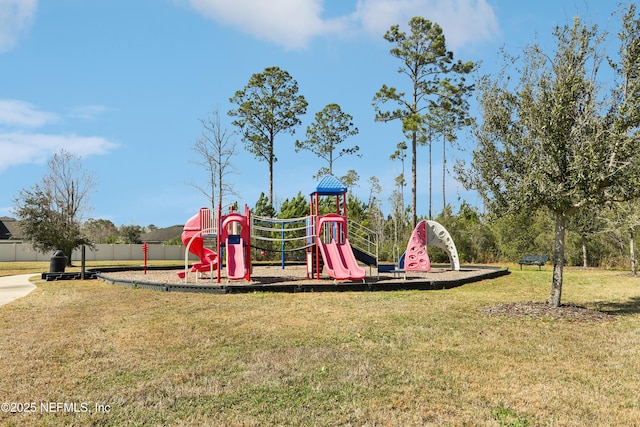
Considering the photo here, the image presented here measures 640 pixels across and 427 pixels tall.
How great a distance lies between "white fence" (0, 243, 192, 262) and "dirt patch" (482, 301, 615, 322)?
3721 centimetres

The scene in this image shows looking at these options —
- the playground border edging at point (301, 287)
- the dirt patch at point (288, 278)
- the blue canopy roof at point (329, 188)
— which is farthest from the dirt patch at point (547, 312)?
the blue canopy roof at point (329, 188)

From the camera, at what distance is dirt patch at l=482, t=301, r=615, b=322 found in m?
8.94

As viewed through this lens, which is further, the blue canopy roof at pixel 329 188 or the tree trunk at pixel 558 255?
the blue canopy roof at pixel 329 188

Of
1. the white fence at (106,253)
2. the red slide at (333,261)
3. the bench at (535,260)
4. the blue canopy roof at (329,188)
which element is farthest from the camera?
the white fence at (106,253)

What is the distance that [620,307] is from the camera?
10.7 meters

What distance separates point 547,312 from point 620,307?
2.64 m

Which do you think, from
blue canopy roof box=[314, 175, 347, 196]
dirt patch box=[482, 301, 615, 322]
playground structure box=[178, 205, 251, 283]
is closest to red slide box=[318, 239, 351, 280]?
blue canopy roof box=[314, 175, 347, 196]

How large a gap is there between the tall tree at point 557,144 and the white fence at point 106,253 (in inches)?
1468

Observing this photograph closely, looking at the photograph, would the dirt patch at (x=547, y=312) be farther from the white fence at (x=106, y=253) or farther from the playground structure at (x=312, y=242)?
the white fence at (x=106, y=253)

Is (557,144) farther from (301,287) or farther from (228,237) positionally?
(228,237)

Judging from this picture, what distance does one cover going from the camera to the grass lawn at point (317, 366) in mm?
4105

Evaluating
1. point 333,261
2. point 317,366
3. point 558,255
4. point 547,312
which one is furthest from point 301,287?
point 317,366

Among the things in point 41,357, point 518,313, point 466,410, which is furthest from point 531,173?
point 41,357

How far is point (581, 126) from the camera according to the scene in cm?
889
